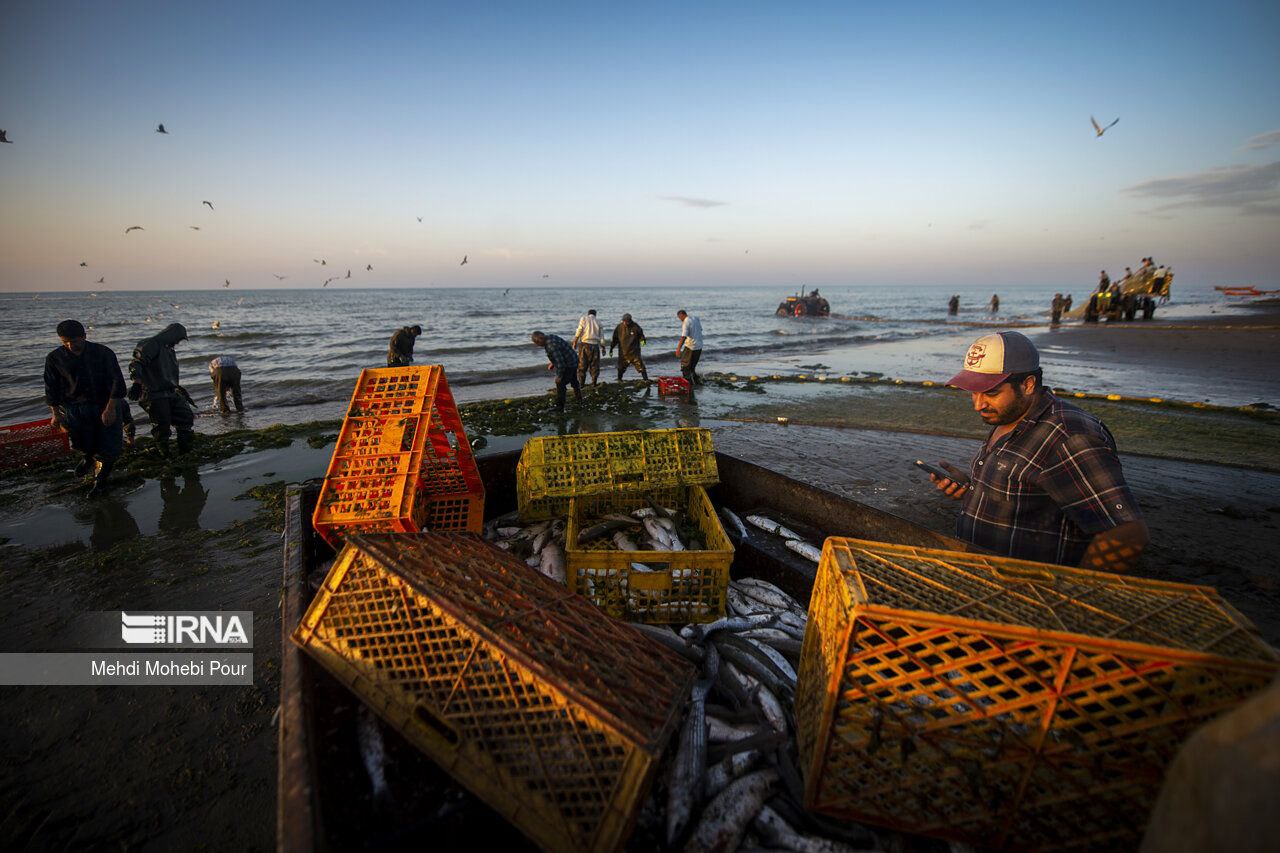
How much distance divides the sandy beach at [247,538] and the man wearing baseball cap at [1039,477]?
2769 mm

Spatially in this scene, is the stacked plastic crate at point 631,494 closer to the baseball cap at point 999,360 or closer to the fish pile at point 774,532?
the fish pile at point 774,532

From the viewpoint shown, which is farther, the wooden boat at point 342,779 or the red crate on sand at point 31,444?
the red crate on sand at point 31,444

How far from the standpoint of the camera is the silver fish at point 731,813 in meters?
2.16

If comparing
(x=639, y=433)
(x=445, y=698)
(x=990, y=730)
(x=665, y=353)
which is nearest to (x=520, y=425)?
(x=639, y=433)

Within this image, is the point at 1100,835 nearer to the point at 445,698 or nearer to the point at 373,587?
the point at 445,698

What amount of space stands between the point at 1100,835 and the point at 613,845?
1.85m

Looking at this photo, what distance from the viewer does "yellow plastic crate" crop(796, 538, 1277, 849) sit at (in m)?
1.84

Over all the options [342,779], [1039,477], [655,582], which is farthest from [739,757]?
[1039,477]

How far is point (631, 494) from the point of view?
225 inches

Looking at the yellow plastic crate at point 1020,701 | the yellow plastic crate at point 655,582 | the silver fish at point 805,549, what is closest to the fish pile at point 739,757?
the yellow plastic crate at point 1020,701

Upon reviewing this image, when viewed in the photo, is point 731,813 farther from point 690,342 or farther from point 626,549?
point 690,342

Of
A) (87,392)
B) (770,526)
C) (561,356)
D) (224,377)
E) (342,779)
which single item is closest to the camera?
(342,779)

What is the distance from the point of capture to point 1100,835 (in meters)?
1.95

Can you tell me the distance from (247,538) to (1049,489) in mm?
7971
